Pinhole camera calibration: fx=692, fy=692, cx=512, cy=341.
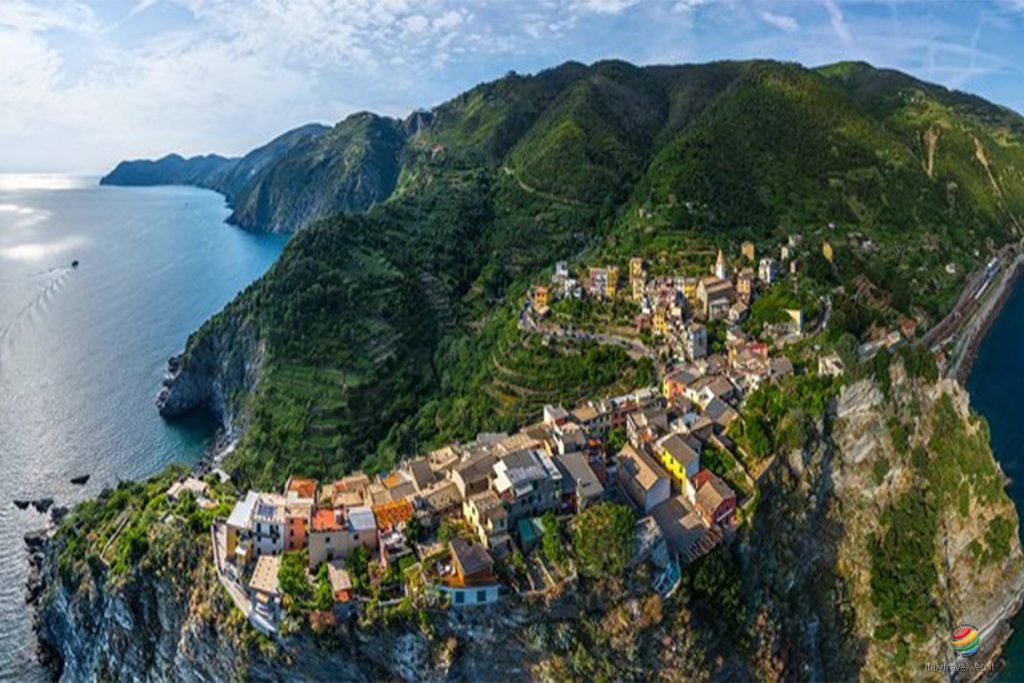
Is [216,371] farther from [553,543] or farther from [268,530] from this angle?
[553,543]

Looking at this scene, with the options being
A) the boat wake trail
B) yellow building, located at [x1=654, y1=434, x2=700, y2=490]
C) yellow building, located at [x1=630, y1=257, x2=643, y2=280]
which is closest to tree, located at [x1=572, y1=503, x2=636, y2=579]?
yellow building, located at [x1=654, y1=434, x2=700, y2=490]

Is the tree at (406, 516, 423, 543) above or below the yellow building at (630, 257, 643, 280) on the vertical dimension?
below

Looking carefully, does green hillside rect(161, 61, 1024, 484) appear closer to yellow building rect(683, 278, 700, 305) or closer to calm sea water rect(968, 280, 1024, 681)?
yellow building rect(683, 278, 700, 305)

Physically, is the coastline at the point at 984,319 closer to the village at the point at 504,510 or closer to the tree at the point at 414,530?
the village at the point at 504,510

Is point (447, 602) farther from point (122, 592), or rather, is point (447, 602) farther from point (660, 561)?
point (122, 592)

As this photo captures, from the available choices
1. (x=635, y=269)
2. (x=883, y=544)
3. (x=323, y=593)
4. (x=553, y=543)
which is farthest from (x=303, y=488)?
(x=635, y=269)
